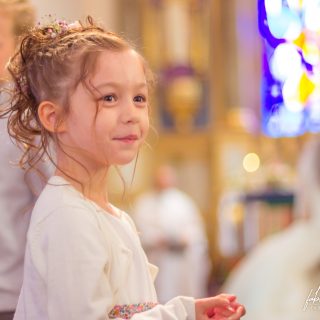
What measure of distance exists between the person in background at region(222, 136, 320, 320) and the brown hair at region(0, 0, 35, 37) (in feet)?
12.3

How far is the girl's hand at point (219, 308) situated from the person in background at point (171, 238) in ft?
27.7

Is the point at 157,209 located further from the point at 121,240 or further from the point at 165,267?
the point at 121,240

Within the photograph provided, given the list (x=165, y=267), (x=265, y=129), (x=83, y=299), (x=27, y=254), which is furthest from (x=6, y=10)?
(x=265, y=129)

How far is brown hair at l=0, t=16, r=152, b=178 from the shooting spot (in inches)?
72.5

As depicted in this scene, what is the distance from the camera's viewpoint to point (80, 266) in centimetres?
170

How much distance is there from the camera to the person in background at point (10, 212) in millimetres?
2128

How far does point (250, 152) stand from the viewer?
42.4 ft

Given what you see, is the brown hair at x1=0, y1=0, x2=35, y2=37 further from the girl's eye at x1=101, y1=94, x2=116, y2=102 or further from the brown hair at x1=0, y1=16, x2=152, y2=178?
the girl's eye at x1=101, y1=94, x2=116, y2=102

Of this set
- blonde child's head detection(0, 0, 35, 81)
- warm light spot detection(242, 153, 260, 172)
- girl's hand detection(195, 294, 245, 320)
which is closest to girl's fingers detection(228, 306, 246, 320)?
girl's hand detection(195, 294, 245, 320)

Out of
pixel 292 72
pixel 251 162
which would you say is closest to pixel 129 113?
pixel 292 72

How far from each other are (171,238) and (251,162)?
255 centimetres

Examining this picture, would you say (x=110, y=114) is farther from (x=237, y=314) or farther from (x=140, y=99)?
(x=237, y=314)

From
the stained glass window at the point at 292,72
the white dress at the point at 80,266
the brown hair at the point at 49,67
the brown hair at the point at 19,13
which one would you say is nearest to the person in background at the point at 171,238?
the stained glass window at the point at 292,72

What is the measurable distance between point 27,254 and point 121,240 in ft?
0.63
